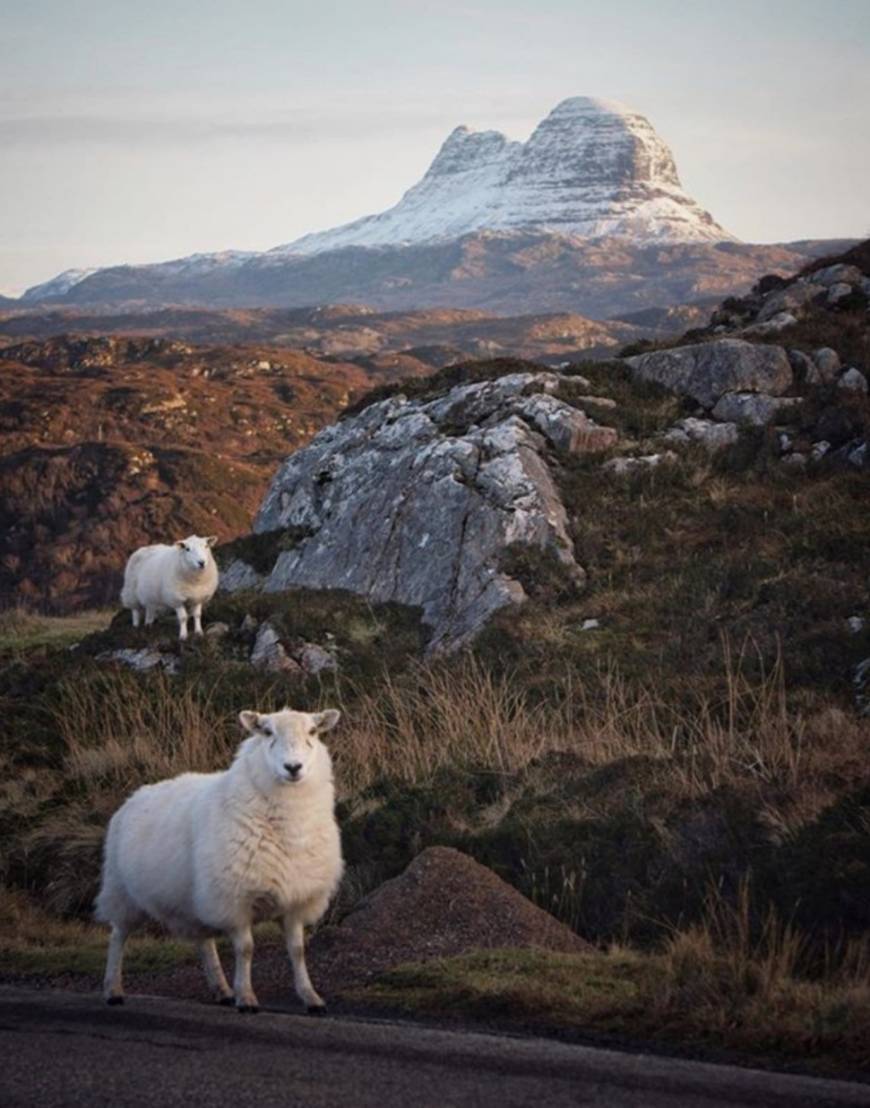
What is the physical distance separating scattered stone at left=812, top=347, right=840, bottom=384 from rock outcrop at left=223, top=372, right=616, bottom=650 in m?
4.54

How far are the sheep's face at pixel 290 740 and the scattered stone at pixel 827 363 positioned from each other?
20.5 m

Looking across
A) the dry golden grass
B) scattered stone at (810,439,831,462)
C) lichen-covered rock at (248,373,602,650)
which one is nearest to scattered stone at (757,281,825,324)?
scattered stone at (810,439,831,462)

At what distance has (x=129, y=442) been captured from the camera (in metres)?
80.6

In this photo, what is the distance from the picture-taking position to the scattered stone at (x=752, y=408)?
2739 cm

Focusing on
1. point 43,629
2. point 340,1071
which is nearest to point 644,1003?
point 340,1071

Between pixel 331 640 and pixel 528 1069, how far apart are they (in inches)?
604

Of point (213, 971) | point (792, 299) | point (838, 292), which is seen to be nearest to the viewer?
point (213, 971)

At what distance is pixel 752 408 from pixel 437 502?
687 centimetres

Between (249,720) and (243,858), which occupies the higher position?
(249,720)

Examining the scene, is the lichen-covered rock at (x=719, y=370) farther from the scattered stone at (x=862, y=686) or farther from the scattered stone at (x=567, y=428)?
the scattered stone at (x=862, y=686)

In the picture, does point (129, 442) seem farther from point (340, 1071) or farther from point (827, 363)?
point (340, 1071)

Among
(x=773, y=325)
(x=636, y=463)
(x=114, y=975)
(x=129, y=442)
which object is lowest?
(x=114, y=975)

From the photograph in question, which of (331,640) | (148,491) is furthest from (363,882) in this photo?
(148,491)

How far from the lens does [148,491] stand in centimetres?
6819
